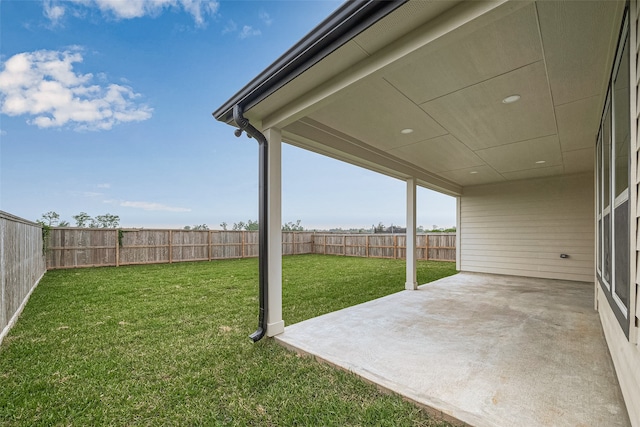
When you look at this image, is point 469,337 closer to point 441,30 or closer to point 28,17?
point 441,30

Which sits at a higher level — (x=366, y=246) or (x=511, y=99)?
(x=511, y=99)

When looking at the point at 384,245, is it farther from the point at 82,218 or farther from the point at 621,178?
the point at 82,218

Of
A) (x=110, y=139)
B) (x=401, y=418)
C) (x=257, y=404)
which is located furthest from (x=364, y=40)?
(x=110, y=139)

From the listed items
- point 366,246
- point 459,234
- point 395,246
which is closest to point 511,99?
point 459,234

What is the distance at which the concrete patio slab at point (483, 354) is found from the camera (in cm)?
180

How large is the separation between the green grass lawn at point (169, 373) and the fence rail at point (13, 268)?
18 centimetres

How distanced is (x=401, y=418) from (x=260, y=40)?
35.2 ft

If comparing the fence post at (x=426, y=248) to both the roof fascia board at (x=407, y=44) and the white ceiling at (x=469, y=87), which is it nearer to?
the white ceiling at (x=469, y=87)

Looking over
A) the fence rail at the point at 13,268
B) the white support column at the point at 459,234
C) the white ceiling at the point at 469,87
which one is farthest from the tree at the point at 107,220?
the white support column at the point at 459,234

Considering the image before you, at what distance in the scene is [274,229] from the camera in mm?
3109

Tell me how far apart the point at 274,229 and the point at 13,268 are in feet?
11.4

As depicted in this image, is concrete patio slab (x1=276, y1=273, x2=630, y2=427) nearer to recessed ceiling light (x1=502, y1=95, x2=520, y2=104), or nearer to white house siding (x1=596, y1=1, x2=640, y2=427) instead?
white house siding (x1=596, y1=1, x2=640, y2=427)

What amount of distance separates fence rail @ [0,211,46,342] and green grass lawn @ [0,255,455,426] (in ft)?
0.59

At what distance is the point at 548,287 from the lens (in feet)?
19.3
